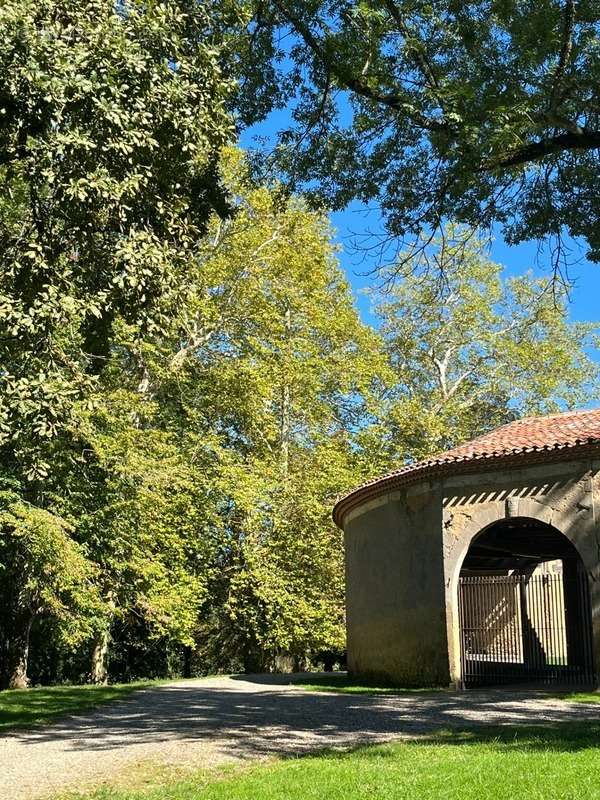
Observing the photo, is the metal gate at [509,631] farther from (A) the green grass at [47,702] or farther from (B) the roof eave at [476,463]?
(A) the green grass at [47,702]

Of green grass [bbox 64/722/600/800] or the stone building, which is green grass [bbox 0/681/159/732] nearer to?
green grass [bbox 64/722/600/800]

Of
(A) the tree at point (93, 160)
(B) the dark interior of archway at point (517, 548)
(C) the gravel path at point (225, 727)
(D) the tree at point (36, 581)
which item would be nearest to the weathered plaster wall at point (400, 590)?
(B) the dark interior of archway at point (517, 548)

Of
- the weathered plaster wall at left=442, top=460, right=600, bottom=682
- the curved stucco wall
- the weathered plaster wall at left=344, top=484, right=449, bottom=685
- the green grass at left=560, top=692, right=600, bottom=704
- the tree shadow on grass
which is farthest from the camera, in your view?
the weathered plaster wall at left=344, top=484, right=449, bottom=685

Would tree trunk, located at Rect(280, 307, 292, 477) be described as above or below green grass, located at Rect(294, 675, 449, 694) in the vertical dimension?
above

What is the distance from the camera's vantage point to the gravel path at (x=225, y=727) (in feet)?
25.5

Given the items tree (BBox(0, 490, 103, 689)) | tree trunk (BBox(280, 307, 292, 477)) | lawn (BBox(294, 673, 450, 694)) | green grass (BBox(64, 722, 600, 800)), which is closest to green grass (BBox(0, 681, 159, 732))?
tree (BBox(0, 490, 103, 689))

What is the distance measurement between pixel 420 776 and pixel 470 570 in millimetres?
9681

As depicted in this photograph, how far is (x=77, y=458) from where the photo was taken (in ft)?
64.5

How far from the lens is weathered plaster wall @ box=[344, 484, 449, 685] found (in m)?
15.2

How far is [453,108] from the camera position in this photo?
28.7ft

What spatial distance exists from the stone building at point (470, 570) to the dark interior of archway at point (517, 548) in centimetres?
42

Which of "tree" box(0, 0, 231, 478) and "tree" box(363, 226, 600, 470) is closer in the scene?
"tree" box(0, 0, 231, 478)

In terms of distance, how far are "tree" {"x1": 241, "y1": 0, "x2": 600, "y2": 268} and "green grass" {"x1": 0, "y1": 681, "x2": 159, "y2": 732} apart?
25.9 feet

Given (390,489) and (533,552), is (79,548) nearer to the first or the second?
(390,489)
